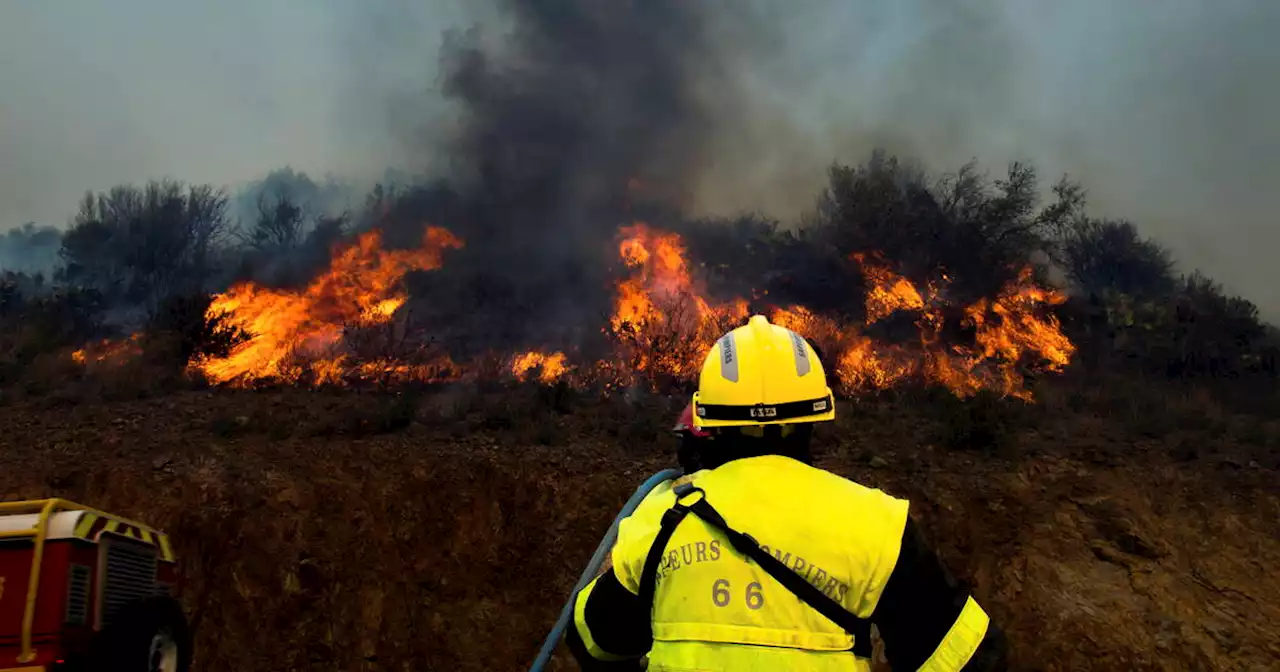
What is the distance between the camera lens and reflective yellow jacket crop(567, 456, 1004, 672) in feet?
5.95

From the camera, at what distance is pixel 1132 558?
26.0ft

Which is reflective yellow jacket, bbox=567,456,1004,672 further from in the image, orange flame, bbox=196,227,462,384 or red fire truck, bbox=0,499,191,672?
orange flame, bbox=196,227,462,384

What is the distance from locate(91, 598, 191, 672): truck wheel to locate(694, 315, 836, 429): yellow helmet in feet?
14.2

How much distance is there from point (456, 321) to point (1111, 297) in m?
18.1

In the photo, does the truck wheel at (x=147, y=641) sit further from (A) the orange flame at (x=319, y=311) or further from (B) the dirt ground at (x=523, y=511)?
(A) the orange flame at (x=319, y=311)

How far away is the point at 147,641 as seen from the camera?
460cm

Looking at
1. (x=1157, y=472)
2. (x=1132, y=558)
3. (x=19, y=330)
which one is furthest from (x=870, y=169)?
(x=19, y=330)

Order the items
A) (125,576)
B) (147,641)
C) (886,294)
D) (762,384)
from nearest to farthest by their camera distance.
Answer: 1. (762,384)
2. (147,641)
3. (125,576)
4. (886,294)

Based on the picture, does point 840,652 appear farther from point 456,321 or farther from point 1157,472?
point 456,321

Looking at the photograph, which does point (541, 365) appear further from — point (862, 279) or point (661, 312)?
point (862, 279)

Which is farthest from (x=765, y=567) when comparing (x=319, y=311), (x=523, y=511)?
(x=319, y=311)

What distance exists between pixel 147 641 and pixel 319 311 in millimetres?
11340

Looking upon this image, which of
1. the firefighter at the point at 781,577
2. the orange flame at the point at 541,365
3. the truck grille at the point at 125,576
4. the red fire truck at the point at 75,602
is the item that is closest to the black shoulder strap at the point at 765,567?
the firefighter at the point at 781,577

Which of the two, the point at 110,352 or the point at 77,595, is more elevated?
the point at 110,352
